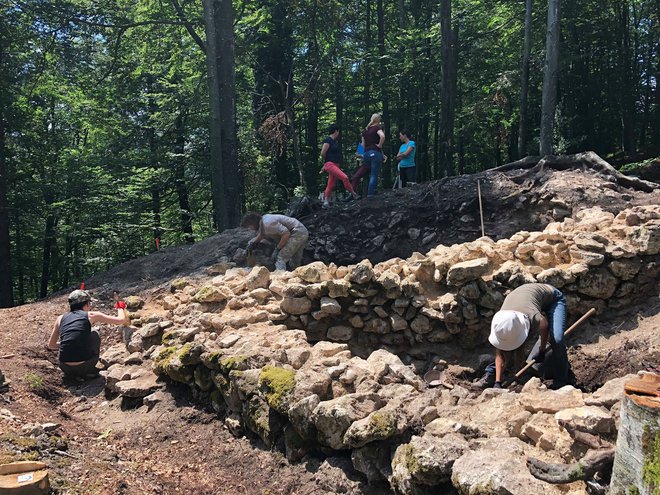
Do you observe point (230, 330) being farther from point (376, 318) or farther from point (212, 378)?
point (376, 318)

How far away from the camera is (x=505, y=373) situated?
5.21 meters

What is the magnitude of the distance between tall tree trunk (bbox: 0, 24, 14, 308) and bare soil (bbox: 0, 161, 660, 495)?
18.8 ft

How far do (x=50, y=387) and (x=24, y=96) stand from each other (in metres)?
13.6

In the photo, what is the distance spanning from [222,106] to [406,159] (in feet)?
15.3

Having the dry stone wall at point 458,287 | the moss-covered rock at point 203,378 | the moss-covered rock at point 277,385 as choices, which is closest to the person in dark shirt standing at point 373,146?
the dry stone wall at point 458,287

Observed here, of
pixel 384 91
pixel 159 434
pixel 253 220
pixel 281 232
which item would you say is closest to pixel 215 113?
pixel 253 220

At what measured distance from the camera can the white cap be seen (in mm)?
4789

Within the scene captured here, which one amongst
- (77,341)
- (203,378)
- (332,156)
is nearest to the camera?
(203,378)

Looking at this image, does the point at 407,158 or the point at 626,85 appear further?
the point at 626,85

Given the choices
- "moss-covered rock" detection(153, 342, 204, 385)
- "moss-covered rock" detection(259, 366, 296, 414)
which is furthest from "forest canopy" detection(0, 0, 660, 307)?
"moss-covered rock" detection(259, 366, 296, 414)

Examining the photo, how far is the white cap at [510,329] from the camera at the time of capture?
4.79m

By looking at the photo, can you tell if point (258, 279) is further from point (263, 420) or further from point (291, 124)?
point (291, 124)

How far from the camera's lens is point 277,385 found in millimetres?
4160

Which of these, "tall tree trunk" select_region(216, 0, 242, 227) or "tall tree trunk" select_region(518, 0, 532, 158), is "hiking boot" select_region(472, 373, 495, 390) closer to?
"tall tree trunk" select_region(216, 0, 242, 227)
